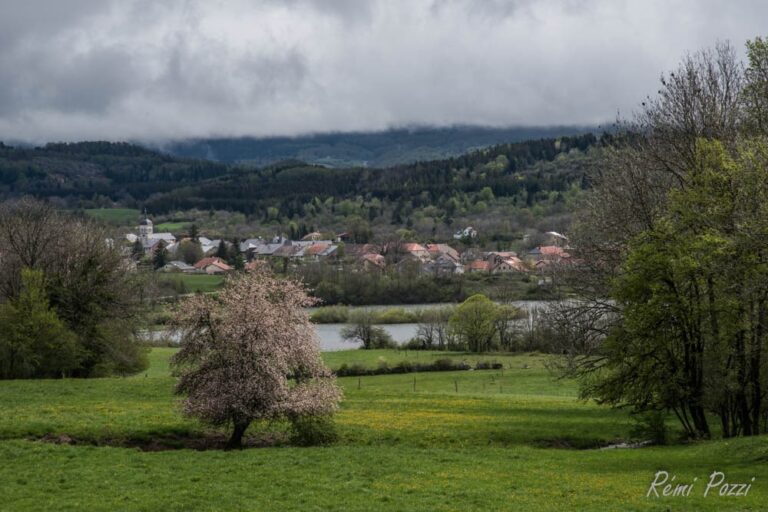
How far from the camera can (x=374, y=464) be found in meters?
23.5

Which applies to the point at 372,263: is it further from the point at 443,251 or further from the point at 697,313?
the point at 697,313

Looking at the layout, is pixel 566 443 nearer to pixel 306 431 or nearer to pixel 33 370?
pixel 306 431

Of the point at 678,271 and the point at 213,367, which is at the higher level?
the point at 678,271

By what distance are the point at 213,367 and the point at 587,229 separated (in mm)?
17393

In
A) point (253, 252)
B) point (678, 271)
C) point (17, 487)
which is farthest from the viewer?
point (253, 252)

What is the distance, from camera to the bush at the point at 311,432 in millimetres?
27703

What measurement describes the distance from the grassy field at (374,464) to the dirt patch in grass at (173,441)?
0.70ft

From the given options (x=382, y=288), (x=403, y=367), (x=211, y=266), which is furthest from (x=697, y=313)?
(x=211, y=266)

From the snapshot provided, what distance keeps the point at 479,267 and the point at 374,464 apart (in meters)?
125

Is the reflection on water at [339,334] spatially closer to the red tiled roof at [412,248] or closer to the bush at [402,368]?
the bush at [402,368]

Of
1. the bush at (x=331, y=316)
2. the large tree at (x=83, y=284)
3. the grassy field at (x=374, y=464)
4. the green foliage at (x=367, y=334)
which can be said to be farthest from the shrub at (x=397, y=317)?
the grassy field at (x=374, y=464)

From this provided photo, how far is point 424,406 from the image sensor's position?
37750mm

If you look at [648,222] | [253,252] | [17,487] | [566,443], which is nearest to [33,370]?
[17,487]

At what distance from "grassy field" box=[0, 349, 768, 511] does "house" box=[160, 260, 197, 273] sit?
125284 millimetres
